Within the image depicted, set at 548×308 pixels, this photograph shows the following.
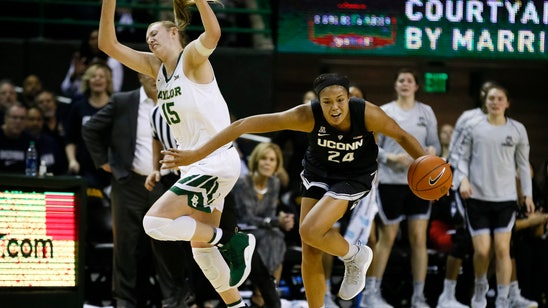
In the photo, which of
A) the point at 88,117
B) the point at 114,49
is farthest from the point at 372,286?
the point at 114,49

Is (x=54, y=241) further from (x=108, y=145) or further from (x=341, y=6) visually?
(x=341, y=6)

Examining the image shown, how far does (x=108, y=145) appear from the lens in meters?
9.59

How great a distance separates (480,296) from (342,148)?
9.13ft

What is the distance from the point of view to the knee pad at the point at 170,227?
734cm

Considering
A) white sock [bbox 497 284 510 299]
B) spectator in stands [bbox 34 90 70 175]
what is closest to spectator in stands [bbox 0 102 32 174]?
spectator in stands [bbox 34 90 70 175]

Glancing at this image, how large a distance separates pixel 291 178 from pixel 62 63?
298 cm

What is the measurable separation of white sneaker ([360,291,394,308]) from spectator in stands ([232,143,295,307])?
0.78 metres

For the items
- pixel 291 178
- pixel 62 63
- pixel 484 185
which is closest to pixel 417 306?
pixel 484 185

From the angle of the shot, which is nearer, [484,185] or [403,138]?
[403,138]

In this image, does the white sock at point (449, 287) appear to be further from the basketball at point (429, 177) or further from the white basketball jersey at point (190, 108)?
the white basketball jersey at point (190, 108)

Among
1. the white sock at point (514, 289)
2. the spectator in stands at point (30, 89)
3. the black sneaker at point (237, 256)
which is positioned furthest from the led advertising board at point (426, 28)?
the black sneaker at point (237, 256)

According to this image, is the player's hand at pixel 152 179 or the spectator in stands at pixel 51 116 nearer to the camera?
the player's hand at pixel 152 179

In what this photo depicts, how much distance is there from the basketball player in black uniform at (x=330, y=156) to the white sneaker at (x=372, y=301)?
1.86 metres

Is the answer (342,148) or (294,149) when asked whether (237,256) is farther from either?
(294,149)
